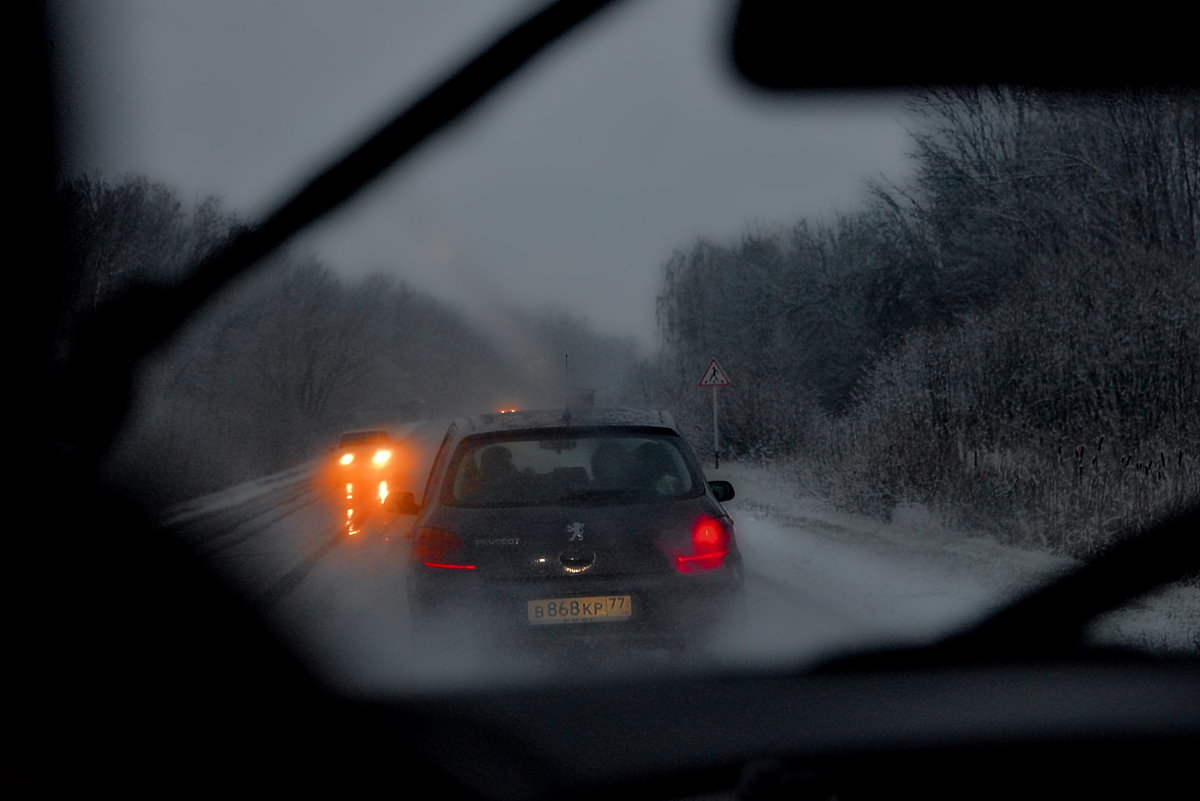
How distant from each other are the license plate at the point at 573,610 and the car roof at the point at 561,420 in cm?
96

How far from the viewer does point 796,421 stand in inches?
958

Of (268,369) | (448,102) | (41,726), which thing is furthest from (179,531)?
(268,369)

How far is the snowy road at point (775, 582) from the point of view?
268 inches

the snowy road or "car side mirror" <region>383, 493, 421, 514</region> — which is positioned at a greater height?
"car side mirror" <region>383, 493, 421, 514</region>

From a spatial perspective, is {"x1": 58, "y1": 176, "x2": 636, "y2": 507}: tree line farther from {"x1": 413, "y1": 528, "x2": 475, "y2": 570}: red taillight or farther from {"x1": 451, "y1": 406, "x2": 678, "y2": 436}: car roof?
{"x1": 413, "y1": 528, "x2": 475, "y2": 570}: red taillight

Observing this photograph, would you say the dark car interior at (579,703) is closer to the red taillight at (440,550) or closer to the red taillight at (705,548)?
the red taillight at (440,550)

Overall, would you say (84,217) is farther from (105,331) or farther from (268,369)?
(268,369)

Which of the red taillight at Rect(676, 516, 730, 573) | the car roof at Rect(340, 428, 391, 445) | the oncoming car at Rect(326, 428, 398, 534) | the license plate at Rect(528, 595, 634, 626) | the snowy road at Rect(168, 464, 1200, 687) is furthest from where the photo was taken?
the car roof at Rect(340, 428, 391, 445)

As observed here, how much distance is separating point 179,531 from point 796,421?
13361mm

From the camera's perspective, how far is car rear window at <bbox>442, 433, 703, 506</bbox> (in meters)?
5.91

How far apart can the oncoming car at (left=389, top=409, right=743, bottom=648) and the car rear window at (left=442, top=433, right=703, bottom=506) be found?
16 millimetres

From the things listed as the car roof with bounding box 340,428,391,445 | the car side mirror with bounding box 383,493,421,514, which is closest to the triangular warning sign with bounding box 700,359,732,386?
the car side mirror with bounding box 383,493,421,514

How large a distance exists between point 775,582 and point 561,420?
442 centimetres

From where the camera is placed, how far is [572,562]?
562 centimetres
